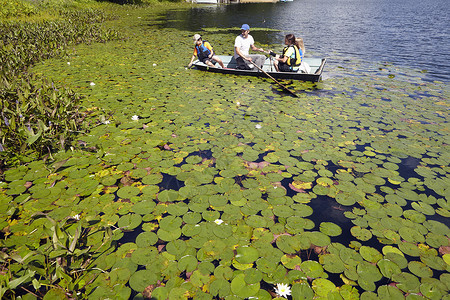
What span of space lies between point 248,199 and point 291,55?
237 inches

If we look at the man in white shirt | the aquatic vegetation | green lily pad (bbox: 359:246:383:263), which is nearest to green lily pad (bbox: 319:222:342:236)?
the aquatic vegetation

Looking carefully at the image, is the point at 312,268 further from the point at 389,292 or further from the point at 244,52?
the point at 244,52

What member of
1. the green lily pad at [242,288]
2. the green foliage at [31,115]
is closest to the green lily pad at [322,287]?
the green lily pad at [242,288]

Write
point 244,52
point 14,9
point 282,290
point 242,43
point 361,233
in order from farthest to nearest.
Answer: point 14,9
point 244,52
point 242,43
point 361,233
point 282,290

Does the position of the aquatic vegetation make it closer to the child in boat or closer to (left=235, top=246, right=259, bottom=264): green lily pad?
(left=235, top=246, right=259, bottom=264): green lily pad

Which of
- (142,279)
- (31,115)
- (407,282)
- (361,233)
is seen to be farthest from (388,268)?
(31,115)

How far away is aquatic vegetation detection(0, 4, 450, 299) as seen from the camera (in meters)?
2.42

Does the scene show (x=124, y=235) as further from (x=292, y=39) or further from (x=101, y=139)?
(x=292, y=39)

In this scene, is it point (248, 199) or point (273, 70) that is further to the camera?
point (273, 70)

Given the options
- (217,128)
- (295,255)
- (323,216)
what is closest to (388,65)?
(217,128)

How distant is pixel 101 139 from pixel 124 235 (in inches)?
102

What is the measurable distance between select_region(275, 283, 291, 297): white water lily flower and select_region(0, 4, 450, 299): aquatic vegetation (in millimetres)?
15

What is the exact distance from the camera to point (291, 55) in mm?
7887

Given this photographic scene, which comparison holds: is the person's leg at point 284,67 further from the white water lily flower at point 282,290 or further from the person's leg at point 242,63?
the white water lily flower at point 282,290
